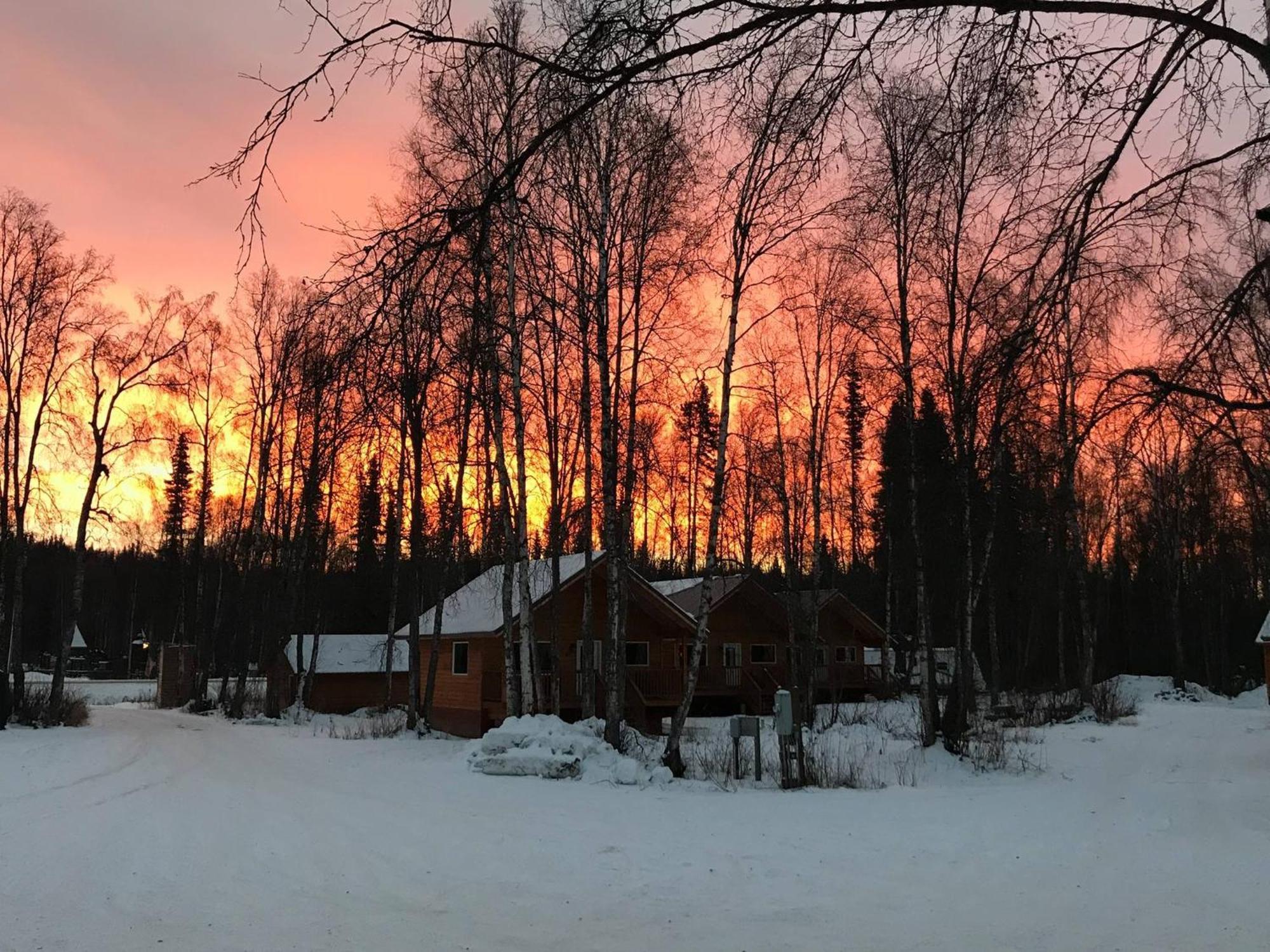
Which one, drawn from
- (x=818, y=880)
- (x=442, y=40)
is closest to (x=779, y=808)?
(x=818, y=880)

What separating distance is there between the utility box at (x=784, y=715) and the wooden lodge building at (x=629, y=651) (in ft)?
25.7

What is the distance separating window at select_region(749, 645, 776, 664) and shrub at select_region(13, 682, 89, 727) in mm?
20967

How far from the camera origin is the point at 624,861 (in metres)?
7.68

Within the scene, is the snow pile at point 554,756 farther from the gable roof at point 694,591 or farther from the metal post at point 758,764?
the gable roof at point 694,591

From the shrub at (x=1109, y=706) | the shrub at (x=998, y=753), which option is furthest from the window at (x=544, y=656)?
the shrub at (x=1109, y=706)

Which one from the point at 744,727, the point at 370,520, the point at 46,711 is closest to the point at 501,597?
the point at 370,520

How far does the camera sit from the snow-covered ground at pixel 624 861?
Answer: 538 cm

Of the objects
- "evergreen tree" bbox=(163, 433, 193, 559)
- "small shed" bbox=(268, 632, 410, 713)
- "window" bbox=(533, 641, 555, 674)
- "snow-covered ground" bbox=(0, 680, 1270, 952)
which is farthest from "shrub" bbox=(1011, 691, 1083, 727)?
"evergreen tree" bbox=(163, 433, 193, 559)

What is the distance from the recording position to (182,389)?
25469mm

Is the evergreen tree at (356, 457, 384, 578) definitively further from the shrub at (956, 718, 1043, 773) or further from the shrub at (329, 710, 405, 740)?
the shrub at (956, 718, 1043, 773)

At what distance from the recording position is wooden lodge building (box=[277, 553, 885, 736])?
24.7 m

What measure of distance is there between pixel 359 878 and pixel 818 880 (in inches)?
139

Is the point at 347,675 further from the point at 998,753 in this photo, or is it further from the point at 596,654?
the point at 998,753

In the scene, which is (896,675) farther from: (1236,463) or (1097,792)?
(1236,463)
